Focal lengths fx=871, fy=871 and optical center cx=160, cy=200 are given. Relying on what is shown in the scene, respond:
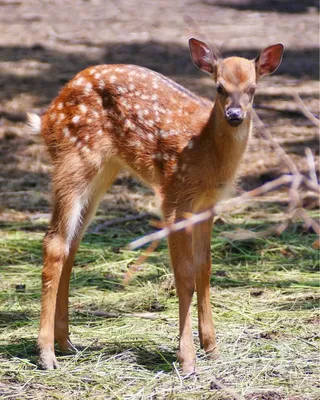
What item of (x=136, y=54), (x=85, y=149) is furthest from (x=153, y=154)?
(x=136, y=54)

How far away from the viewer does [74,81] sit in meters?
5.81

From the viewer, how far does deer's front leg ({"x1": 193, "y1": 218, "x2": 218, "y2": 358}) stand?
552 centimetres

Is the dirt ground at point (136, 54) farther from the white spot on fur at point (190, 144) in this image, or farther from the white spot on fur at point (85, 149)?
the white spot on fur at point (190, 144)

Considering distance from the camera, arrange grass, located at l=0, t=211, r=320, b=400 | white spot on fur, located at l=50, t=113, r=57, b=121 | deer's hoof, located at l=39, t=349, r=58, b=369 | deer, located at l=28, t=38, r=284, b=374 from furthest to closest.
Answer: white spot on fur, located at l=50, t=113, r=57, b=121 → deer, located at l=28, t=38, r=284, b=374 → deer's hoof, located at l=39, t=349, r=58, b=369 → grass, located at l=0, t=211, r=320, b=400

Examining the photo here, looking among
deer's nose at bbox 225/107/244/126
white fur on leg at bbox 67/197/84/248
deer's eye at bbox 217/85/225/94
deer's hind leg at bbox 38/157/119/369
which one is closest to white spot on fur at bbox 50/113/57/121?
deer's hind leg at bbox 38/157/119/369

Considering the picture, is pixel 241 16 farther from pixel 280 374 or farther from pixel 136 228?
pixel 280 374

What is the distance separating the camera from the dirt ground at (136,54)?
10047 mm

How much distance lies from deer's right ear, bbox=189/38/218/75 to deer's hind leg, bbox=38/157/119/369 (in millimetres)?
943

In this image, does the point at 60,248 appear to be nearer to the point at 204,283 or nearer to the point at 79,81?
the point at 204,283

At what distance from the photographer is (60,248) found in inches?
217

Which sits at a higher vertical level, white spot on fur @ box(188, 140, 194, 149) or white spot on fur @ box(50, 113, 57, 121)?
white spot on fur @ box(50, 113, 57, 121)

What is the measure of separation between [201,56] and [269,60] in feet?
1.45

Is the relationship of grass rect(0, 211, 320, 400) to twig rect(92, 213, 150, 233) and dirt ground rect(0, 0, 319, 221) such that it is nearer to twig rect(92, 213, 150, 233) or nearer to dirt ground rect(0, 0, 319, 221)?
twig rect(92, 213, 150, 233)

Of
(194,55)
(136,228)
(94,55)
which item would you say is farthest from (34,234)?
(94,55)
